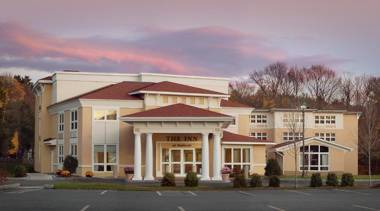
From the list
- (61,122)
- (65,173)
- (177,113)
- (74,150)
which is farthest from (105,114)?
(177,113)

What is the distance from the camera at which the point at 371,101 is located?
284 ft

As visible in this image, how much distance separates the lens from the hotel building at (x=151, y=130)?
47031mm

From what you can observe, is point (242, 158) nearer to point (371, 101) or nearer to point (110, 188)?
point (110, 188)

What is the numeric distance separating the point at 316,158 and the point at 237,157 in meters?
13.3

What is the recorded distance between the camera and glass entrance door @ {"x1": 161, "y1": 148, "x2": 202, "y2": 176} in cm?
5175

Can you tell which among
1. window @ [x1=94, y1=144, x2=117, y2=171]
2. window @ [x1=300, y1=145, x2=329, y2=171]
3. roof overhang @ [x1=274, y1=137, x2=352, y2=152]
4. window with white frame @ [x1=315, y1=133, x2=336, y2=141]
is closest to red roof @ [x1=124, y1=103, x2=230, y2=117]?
window @ [x1=94, y1=144, x2=117, y2=171]

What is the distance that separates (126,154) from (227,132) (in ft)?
32.0

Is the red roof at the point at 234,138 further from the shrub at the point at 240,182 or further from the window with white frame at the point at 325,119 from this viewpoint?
the shrub at the point at 240,182

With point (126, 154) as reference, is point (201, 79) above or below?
above

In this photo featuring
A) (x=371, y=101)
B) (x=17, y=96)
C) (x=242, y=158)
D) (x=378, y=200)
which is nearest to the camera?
(x=378, y=200)

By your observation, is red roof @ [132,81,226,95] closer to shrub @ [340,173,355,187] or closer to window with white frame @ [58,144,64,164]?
window with white frame @ [58,144,64,164]

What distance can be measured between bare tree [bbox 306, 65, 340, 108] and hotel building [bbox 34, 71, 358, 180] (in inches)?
1215

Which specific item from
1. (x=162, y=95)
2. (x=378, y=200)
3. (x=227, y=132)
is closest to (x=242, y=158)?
(x=227, y=132)

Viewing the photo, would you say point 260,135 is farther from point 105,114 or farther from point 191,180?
point 191,180
